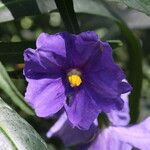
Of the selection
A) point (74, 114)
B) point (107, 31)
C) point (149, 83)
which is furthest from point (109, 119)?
point (149, 83)

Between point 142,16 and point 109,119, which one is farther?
point 142,16

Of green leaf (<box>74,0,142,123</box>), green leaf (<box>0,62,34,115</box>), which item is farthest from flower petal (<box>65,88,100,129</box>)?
green leaf (<box>74,0,142,123</box>)

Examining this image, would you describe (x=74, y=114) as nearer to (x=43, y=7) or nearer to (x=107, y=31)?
(x=43, y=7)

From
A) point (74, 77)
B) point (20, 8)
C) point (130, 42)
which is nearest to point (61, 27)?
point (130, 42)

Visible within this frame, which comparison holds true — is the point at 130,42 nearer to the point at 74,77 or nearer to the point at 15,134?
the point at 74,77

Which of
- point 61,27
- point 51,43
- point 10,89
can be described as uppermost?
point 51,43
